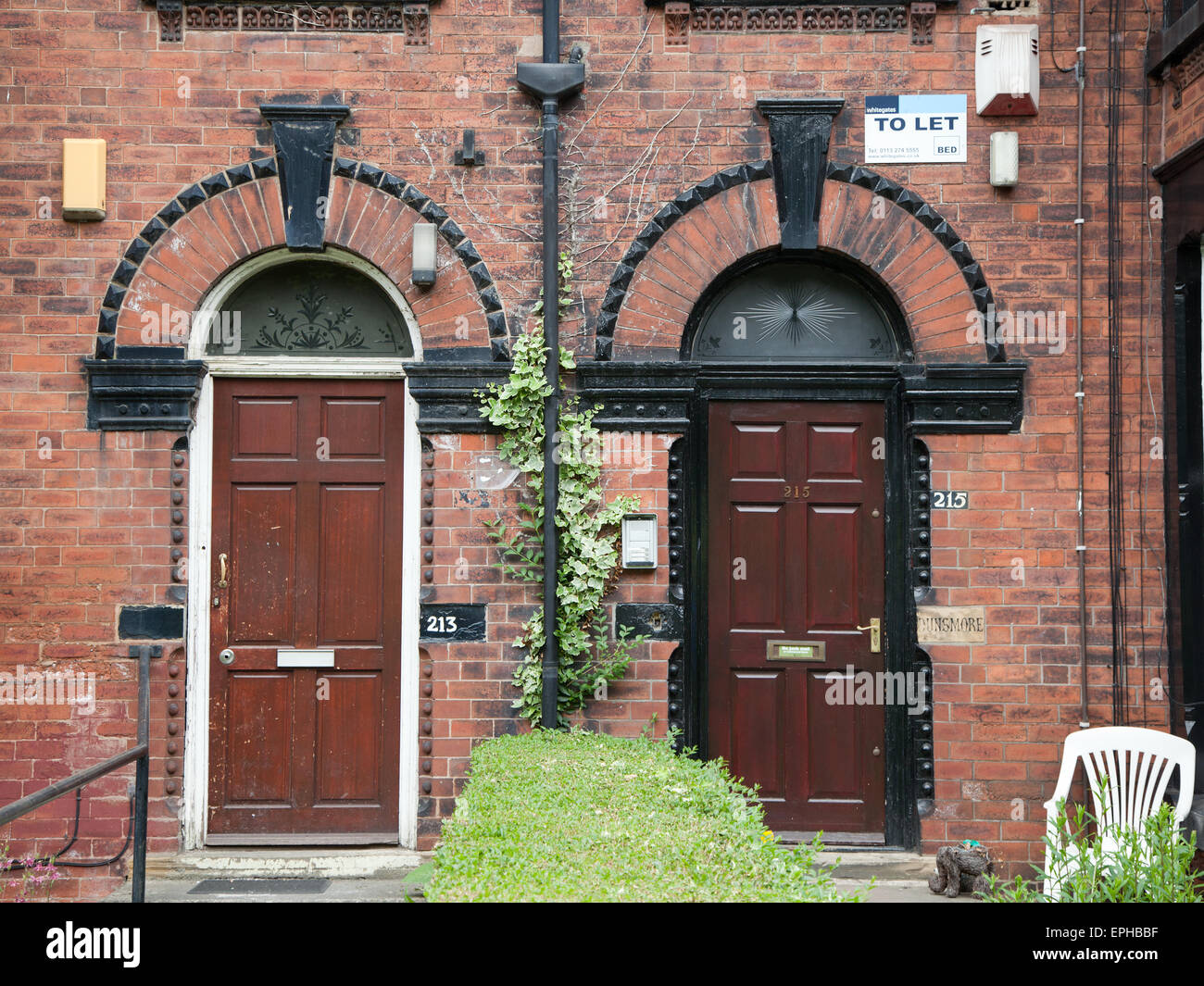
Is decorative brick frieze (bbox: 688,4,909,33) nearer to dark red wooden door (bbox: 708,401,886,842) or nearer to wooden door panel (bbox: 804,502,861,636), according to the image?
dark red wooden door (bbox: 708,401,886,842)

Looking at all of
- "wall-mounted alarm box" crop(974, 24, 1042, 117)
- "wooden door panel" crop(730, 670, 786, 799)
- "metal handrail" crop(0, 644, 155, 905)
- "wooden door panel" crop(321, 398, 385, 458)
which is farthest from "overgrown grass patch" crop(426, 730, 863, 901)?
"wall-mounted alarm box" crop(974, 24, 1042, 117)

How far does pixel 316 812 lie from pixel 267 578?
135 cm

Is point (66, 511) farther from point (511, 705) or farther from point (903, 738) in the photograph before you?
point (903, 738)

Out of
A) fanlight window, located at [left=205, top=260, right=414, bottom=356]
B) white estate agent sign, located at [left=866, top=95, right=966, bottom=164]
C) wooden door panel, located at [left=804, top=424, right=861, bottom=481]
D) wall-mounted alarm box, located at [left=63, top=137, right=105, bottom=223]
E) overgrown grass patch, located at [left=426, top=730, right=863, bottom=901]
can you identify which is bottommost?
overgrown grass patch, located at [left=426, top=730, right=863, bottom=901]

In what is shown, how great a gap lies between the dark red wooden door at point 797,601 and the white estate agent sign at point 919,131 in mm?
1430

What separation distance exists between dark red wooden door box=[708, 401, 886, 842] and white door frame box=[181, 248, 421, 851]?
1.71 meters

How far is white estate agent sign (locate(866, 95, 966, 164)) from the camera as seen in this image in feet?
19.8

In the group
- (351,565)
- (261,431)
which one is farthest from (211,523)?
(351,565)

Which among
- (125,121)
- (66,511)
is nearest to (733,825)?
(66,511)

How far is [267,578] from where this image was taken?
6133 mm

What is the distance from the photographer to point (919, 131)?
19.8 ft

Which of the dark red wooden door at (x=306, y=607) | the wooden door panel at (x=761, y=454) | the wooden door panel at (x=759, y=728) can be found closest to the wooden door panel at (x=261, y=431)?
the dark red wooden door at (x=306, y=607)

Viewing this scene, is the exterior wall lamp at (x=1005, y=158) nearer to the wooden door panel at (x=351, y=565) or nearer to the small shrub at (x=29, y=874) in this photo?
the wooden door panel at (x=351, y=565)

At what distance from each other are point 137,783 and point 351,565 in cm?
189
